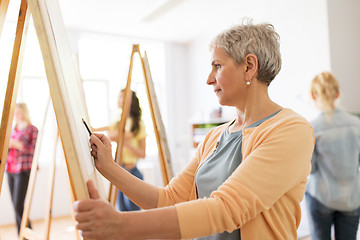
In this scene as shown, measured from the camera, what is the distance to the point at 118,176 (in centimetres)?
99

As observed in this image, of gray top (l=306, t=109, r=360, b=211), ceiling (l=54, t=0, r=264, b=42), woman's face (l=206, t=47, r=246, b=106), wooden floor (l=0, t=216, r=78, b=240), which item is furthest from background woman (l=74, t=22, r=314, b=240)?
ceiling (l=54, t=0, r=264, b=42)

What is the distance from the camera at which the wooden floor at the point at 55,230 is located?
12.0ft

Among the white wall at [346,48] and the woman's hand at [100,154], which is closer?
the woman's hand at [100,154]

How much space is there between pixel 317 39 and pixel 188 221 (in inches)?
122

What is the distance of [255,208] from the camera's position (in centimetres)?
72


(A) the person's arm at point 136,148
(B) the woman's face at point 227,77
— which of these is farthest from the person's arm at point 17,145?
(B) the woman's face at point 227,77

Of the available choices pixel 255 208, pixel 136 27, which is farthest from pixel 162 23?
pixel 255 208

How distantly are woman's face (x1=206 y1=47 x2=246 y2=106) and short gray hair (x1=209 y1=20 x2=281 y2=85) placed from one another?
18mm

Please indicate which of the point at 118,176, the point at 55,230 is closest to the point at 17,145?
the point at 55,230

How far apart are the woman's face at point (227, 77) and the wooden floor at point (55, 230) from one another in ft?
10.2

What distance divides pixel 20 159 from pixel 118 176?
270 centimetres

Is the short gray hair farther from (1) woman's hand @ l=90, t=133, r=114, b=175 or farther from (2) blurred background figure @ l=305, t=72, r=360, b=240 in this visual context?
(2) blurred background figure @ l=305, t=72, r=360, b=240

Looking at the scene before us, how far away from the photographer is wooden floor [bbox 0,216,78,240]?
12.0 ft

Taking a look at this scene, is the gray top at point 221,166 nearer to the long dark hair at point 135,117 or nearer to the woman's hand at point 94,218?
the woman's hand at point 94,218
